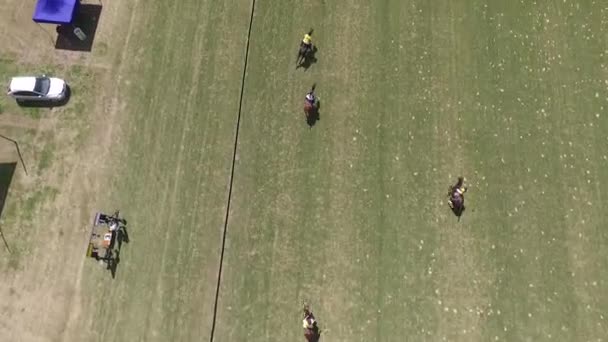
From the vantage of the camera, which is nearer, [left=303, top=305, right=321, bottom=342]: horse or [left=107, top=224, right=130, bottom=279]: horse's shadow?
[left=303, top=305, right=321, bottom=342]: horse

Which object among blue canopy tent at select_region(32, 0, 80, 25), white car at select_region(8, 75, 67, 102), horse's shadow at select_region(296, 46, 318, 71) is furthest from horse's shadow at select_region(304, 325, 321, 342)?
blue canopy tent at select_region(32, 0, 80, 25)

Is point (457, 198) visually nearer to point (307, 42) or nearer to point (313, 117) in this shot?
point (313, 117)

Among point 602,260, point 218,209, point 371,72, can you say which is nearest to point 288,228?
point 218,209

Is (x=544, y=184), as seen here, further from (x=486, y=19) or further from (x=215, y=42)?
(x=215, y=42)

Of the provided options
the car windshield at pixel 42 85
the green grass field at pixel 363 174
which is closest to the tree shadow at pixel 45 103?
the car windshield at pixel 42 85

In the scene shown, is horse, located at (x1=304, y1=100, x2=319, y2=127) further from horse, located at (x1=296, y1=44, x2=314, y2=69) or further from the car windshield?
the car windshield

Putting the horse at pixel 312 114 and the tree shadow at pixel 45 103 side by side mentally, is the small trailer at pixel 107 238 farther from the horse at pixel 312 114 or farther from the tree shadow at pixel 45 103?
the horse at pixel 312 114
